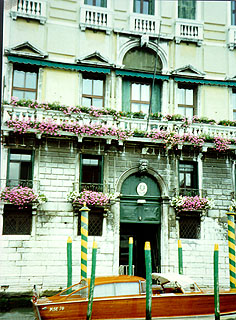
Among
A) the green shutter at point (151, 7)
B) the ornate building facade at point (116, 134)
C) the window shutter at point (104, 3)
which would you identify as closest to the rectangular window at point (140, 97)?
the ornate building facade at point (116, 134)

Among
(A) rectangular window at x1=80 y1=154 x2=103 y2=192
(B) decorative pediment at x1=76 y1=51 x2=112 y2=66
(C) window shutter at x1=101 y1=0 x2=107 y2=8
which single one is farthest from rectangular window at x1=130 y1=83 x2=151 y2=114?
(C) window shutter at x1=101 y1=0 x2=107 y2=8

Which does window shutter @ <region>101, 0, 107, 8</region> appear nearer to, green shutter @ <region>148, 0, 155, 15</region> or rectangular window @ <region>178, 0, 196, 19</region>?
green shutter @ <region>148, 0, 155, 15</region>

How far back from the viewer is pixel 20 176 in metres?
13.5

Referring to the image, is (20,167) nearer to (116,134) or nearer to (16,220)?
(16,220)

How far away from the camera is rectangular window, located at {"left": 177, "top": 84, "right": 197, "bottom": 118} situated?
15398 mm

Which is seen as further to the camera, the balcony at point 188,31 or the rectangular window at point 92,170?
the balcony at point 188,31

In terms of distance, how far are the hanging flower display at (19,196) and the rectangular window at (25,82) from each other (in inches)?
132

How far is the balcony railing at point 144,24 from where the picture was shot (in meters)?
15.0

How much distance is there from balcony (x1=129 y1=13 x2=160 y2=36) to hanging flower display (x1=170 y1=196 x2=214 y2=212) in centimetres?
634

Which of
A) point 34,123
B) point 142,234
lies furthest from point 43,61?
point 142,234

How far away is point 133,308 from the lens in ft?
32.2

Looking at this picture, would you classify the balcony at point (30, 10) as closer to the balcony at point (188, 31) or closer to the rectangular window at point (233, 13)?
the balcony at point (188, 31)

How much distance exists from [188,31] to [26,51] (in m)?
6.24

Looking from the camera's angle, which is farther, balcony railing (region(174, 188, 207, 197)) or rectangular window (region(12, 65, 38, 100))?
balcony railing (region(174, 188, 207, 197))
